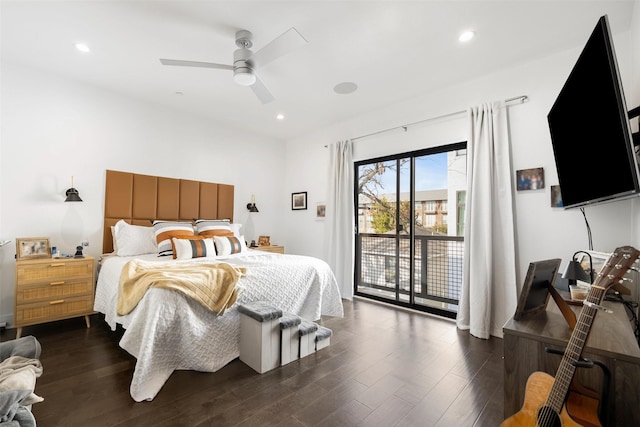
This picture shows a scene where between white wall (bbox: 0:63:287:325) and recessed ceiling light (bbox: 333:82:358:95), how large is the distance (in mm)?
2217

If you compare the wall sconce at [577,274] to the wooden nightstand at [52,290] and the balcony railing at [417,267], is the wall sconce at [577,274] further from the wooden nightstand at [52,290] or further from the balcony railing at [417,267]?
the wooden nightstand at [52,290]

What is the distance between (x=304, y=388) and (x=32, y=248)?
A: 3189 millimetres

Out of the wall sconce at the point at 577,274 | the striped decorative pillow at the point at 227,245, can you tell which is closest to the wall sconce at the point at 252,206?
the striped decorative pillow at the point at 227,245

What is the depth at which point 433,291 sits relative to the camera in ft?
12.2

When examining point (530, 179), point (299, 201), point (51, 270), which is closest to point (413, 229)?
point (530, 179)

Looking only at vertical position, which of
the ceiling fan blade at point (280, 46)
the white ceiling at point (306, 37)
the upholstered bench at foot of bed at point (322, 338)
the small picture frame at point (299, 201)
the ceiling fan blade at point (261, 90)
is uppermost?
the white ceiling at point (306, 37)

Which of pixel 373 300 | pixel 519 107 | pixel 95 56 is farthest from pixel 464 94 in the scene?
pixel 95 56

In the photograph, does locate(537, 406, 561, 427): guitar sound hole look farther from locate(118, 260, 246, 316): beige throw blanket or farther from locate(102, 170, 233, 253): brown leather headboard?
locate(102, 170, 233, 253): brown leather headboard

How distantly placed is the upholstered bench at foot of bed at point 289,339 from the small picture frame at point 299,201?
2.99m

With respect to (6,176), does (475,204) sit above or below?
below

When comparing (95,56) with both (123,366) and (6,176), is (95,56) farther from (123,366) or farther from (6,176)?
(123,366)

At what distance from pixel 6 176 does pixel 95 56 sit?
1.56 meters

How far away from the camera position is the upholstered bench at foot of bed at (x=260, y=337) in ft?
7.05

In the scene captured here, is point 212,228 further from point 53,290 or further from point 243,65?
point 243,65
